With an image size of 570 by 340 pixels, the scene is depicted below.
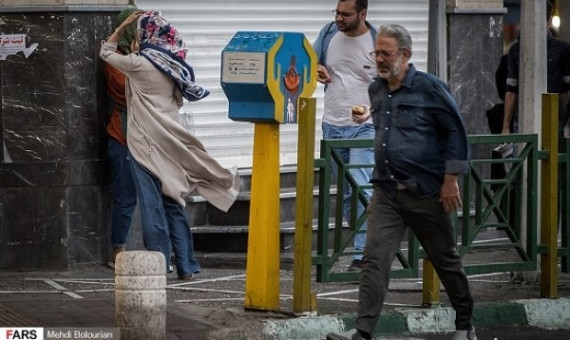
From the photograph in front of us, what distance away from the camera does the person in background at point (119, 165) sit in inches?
454

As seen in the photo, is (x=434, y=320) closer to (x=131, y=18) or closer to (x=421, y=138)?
(x=421, y=138)

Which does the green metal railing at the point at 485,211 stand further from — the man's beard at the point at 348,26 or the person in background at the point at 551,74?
the person in background at the point at 551,74

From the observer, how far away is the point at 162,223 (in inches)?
431

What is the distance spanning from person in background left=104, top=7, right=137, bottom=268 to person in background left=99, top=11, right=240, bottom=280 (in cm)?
45

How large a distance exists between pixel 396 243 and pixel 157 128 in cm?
305

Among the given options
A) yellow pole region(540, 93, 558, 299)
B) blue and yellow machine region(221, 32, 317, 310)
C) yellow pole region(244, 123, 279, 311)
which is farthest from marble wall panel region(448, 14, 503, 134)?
yellow pole region(244, 123, 279, 311)

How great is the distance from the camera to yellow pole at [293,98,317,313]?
8828 millimetres

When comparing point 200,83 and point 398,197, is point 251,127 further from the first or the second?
point 398,197

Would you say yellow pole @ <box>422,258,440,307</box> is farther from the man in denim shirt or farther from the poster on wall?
the poster on wall

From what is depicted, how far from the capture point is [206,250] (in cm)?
1259

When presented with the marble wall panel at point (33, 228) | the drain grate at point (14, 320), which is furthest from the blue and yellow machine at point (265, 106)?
the marble wall panel at point (33, 228)

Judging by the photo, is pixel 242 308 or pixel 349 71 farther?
pixel 349 71

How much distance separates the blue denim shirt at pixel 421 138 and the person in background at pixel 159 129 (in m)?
2.91

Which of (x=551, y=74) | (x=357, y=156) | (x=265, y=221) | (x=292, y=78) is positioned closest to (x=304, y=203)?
(x=265, y=221)
